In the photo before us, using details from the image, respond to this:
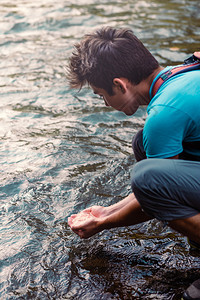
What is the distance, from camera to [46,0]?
11258 mm

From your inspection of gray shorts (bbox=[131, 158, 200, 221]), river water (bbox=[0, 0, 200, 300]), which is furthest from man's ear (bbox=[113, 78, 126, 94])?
river water (bbox=[0, 0, 200, 300])

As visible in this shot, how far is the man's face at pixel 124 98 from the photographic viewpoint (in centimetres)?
276

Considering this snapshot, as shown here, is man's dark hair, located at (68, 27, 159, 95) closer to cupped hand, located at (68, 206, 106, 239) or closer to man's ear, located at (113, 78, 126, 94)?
man's ear, located at (113, 78, 126, 94)

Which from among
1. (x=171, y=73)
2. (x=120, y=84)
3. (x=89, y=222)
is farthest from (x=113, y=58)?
(x=89, y=222)

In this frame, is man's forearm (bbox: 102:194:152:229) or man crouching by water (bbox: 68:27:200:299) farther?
man's forearm (bbox: 102:194:152:229)

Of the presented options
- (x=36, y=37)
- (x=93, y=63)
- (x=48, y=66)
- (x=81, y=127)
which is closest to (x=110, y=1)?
(x=36, y=37)

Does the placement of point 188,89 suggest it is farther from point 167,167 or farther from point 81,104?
point 81,104

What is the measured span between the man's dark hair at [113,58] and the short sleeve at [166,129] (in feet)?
1.71

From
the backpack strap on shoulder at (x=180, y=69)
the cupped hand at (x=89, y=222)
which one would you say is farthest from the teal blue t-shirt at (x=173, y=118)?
the cupped hand at (x=89, y=222)

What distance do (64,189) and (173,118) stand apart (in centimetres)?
154

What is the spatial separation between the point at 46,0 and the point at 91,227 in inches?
388

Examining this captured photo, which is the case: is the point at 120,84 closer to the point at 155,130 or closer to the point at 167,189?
the point at 155,130

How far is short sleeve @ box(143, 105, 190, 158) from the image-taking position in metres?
2.22

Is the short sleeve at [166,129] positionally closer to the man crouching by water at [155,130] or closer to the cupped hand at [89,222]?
the man crouching by water at [155,130]
